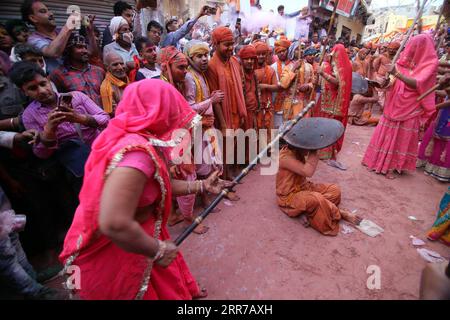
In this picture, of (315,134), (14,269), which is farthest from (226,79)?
(14,269)

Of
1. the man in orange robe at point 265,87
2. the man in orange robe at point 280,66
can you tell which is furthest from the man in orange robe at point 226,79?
the man in orange robe at point 280,66

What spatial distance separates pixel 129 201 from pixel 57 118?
1.55m

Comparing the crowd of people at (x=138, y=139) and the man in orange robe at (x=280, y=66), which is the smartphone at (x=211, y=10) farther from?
the man in orange robe at (x=280, y=66)

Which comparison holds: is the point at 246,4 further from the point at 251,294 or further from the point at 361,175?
the point at 251,294

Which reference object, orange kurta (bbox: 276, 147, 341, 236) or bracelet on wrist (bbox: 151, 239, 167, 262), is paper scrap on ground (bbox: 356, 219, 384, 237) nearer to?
orange kurta (bbox: 276, 147, 341, 236)

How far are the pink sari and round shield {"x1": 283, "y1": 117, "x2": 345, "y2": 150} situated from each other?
1703mm

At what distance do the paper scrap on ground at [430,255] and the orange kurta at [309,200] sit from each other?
976mm

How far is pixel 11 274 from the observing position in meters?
2.24

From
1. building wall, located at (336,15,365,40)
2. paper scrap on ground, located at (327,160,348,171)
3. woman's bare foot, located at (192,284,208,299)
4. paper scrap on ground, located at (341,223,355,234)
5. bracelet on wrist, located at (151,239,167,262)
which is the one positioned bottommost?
paper scrap on ground, located at (327,160,348,171)

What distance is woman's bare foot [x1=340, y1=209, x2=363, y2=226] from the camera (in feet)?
11.5

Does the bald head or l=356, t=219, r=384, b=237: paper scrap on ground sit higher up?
the bald head

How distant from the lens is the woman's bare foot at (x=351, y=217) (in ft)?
11.5

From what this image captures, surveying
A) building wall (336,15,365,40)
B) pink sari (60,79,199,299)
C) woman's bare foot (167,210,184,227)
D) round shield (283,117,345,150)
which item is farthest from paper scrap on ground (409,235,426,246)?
building wall (336,15,365,40)
